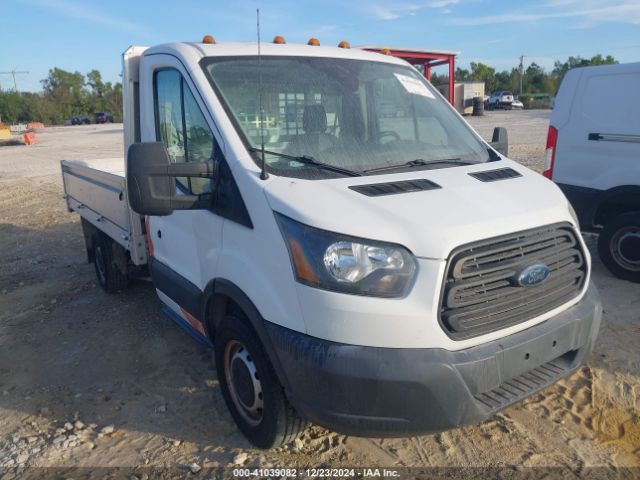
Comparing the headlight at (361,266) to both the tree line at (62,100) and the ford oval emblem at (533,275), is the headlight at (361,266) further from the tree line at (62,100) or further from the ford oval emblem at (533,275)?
the tree line at (62,100)

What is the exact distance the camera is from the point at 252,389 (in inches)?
118

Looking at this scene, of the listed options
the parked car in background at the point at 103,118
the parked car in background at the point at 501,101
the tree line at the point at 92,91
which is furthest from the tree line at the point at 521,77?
the parked car in background at the point at 103,118

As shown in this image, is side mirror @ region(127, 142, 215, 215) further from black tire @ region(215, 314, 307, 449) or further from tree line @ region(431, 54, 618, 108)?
tree line @ region(431, 54, 618, 108)

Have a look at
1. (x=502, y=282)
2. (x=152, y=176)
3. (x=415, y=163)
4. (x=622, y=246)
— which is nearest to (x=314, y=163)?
(x=415, y=163)

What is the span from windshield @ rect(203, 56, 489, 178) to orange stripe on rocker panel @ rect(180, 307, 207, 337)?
126 cm

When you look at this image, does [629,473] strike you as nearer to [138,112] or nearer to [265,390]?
[265,390]

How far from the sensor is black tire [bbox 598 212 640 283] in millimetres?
5527

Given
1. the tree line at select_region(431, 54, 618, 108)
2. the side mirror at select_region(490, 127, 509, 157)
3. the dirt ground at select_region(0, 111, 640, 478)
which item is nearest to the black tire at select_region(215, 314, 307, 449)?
the dirt ground at select_region(0, 111, 640, 478)

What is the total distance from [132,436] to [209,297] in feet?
3.42

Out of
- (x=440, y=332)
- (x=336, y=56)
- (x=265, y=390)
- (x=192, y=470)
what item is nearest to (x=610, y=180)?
(x=336, y=56)

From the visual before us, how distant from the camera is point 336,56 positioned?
374 centimetres

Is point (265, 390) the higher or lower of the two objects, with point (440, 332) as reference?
lower

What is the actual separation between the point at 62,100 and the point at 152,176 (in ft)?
302

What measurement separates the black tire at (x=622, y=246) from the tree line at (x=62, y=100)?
66.2 metres
